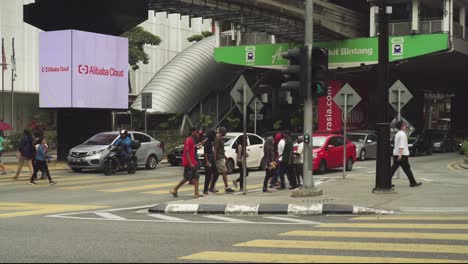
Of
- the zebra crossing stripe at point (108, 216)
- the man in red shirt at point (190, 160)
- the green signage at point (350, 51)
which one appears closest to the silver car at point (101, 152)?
the man in red shirt at point (190, 160)

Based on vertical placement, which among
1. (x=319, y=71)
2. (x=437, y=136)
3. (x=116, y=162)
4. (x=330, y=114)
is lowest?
(x=116, y=162)

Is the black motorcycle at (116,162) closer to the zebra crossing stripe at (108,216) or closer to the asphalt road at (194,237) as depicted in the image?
the asphalt road at (194,237)

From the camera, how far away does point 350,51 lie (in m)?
41.8

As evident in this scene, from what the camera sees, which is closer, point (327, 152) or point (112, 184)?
point (112, 184)

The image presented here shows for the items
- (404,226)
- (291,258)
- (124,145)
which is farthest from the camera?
(124,145)

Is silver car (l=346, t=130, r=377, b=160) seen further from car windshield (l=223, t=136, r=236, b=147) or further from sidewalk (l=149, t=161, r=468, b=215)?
sidewalk (l=149, t=161, r=468, b=215)

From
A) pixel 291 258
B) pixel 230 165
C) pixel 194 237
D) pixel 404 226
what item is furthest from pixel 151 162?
pixel 291 258

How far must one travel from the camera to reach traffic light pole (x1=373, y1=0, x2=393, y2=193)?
14.3 meters

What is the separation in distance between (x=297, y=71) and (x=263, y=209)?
331 cm

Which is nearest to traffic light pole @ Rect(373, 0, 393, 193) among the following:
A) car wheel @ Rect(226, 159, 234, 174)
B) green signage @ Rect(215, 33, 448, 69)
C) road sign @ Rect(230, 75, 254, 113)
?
road sign @ Rect(230, 75, 254, 113)

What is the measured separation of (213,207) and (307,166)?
2.51m

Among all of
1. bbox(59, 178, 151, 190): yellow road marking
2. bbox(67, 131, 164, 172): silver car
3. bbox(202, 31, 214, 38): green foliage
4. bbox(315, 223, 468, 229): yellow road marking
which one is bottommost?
bbox(59, 178, 151, 190): yellow road marking

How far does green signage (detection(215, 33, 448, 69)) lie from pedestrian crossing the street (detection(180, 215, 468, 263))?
97.2 ft

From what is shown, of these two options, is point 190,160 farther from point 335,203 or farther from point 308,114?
point 335,203
